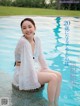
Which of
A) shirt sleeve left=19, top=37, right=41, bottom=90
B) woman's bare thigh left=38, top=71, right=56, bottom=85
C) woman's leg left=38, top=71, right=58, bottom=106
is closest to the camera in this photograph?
woman's leg left=38, top=71, right=58, bottom=106

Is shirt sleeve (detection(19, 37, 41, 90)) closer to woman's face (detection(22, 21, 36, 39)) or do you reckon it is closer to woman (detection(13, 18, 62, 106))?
woman (detection(13, 18, 62, 106))

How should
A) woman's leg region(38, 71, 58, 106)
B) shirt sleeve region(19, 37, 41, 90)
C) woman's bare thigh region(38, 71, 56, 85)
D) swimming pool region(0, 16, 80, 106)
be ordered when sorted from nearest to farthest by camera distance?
1. woman's leg region(38, 71, 58, 106)
2. woman's bare thigh region(38, 71, 56, 85)
3. shirt sleeve region(19, 37, 41, 90)
4. swimming pool region(0, 16, 80, 106)

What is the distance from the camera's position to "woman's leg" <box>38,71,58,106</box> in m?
3.89

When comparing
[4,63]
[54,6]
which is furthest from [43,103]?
→ [54,6]

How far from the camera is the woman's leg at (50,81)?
3.89 m

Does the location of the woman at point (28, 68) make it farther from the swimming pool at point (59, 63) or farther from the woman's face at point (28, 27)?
the swimming pool at point (59, 63)

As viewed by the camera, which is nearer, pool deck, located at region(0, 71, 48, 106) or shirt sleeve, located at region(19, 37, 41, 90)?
pool deck, located at region(0, 71, 48, 106)

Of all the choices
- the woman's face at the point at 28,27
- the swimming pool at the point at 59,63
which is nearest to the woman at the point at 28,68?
the woman's face at the point at 28,27

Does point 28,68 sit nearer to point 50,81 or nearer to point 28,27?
point 50,81

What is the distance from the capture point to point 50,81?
157 inches

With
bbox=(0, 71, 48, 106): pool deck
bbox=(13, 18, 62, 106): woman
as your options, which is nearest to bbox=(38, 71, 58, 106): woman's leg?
bbox=(13, 18, 62, 106): woman

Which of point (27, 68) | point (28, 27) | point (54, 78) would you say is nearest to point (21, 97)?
point (27, 68)

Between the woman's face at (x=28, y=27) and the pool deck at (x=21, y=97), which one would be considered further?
the woman's face at (x=28, y=27)

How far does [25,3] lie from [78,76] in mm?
28675
